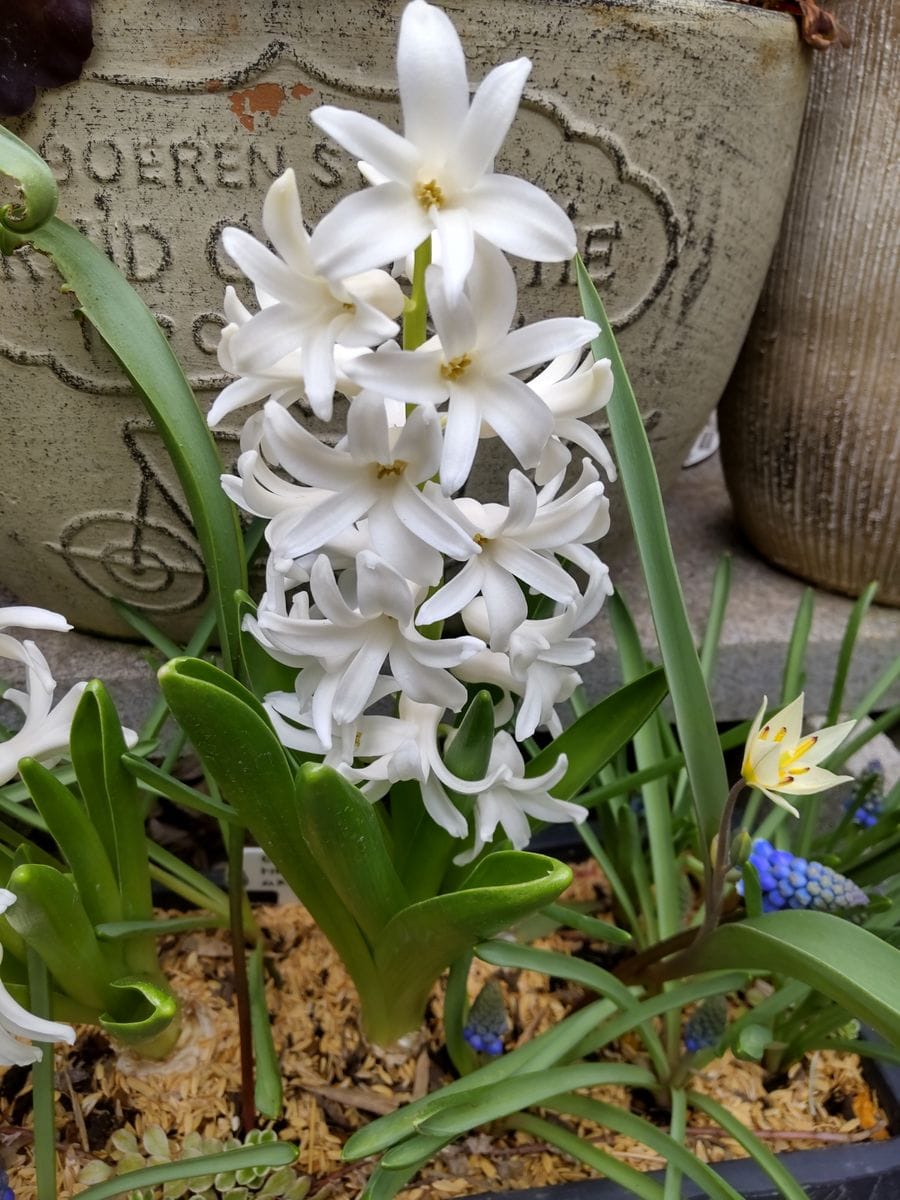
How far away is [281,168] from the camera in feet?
2.35

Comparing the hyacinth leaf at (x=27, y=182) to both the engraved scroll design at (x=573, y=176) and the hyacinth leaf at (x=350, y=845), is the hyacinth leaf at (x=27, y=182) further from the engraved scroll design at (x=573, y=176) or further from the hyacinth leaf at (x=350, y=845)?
the hyacinth leaf at (x=350, y=845)

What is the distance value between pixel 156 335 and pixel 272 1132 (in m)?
0.64

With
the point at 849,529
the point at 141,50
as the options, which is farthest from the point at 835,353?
the point at 141,50

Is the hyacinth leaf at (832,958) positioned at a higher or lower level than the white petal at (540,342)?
lower

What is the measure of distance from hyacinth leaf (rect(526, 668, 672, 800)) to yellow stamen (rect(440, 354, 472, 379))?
0.28 m

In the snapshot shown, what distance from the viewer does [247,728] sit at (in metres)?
0.49

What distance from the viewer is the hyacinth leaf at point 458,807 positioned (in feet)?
1.67

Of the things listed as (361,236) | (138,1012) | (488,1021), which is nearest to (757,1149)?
(488,1021)

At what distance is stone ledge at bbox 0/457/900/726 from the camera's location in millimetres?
987

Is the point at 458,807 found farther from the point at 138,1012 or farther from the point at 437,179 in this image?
the point at 437,179

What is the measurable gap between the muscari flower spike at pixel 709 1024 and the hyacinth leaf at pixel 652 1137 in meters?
0.09

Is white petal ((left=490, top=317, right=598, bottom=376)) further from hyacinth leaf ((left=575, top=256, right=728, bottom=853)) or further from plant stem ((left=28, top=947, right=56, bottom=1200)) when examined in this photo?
plant stem ((left=28, top=947, right=56, bottom=1200))

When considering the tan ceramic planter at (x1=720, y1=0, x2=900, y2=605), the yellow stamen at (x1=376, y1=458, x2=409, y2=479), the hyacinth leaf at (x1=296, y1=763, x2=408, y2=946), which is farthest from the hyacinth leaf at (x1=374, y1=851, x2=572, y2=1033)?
the tan ceramic planter at (x1=720, y1=0, x2=900, y2=605)

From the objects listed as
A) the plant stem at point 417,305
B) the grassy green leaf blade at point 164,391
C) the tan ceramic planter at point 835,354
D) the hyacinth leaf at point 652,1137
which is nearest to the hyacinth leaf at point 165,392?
the grassy green leaf blade at point 164,391
